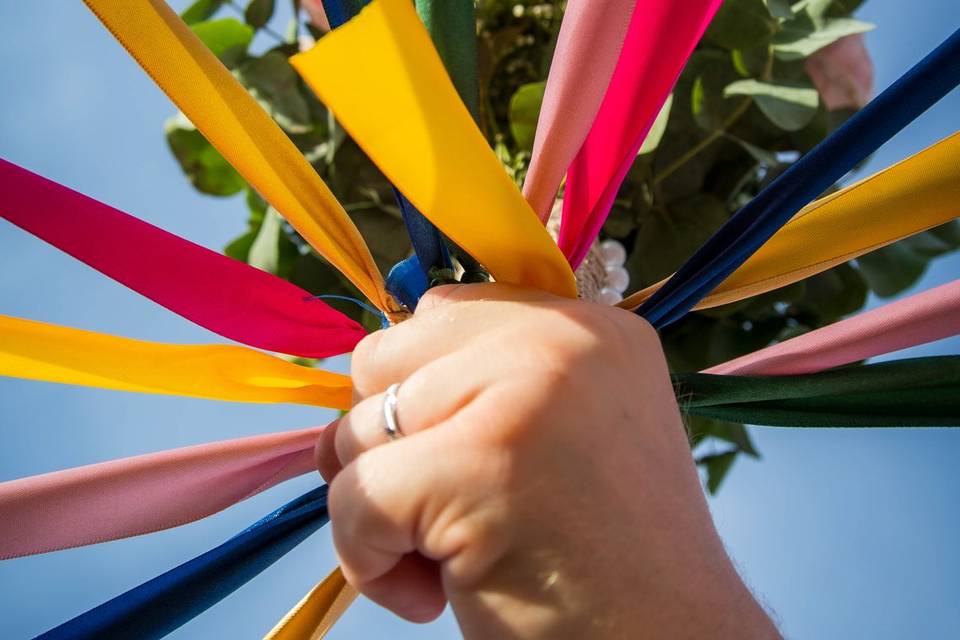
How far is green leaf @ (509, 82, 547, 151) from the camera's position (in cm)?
92

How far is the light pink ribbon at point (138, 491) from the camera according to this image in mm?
567

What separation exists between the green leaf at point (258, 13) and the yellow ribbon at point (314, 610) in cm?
81

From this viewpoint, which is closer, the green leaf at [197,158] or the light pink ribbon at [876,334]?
the light pink ribbon at [876,334]

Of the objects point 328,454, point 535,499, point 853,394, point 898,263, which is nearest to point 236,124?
point 328,454

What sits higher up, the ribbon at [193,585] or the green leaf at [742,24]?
the green leaf at [742,24]

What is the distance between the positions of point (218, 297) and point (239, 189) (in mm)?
669

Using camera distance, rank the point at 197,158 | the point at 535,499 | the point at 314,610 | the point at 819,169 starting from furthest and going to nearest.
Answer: the point at 197,158, the point at 314,610, the point at 819,169, the point at 535,499

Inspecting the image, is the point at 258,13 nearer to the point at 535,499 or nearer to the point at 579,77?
the point at 579,77

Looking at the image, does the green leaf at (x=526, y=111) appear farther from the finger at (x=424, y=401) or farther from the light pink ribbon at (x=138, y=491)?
the finger at (x=424, y=401)

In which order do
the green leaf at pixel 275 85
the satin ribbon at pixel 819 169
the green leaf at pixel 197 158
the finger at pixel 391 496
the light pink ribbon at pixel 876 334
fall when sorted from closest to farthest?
the finger at pixel 391 496 → the satin ribbon at pixel 819 169 → the light pink ribbon at pixel 876 334 → the green leaf at pixel 275 85 → the green leaf at pixel 197 158

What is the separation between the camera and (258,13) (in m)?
1.15

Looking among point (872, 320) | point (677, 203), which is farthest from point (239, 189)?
point (872, 320)

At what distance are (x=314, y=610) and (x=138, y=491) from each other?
0.15 m

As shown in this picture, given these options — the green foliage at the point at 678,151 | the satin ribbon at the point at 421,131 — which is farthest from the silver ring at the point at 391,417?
the green foliage at the point at 678,151
